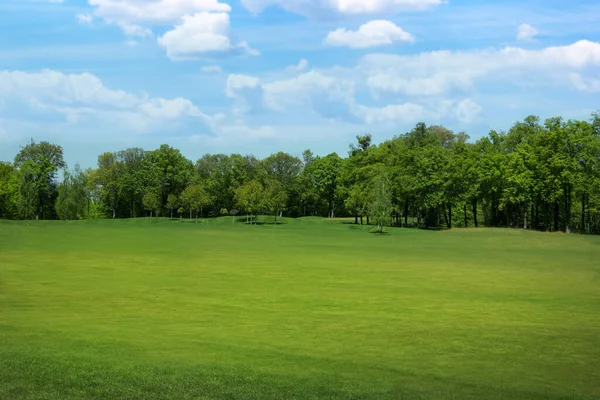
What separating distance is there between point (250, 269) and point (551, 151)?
216ft

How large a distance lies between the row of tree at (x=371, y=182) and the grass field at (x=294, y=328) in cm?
4703

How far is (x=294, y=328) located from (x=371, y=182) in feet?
282

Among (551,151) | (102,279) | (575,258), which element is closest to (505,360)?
(102,279)

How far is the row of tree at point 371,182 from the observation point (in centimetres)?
9162

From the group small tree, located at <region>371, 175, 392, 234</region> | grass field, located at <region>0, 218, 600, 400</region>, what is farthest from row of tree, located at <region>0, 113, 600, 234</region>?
grass field, located at <region>0, 218, 600, 400</region>

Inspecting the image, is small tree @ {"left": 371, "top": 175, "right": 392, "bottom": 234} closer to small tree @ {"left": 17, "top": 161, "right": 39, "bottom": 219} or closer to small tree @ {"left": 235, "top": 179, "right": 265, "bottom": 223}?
small tree @ {"left": 235, "top": 179, "right": 265, "bottom": 223}

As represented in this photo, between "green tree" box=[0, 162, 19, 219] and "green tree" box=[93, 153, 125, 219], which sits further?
"green tree" box=[93, 153, 125, 219]

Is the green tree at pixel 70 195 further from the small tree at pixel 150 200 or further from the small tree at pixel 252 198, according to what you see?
the small tree at pixel 252 198

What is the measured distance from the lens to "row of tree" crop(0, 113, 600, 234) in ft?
301

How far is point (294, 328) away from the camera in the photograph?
2080cm

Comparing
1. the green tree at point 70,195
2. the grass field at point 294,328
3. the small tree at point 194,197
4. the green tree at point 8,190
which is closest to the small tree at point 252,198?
the small tree at point 194,197

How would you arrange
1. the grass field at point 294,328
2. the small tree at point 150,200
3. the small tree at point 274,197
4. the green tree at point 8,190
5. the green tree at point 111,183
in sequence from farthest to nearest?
the green tree at point 111,183 → the small tree at point 150,200 → the small tree at point 274,197 → the green tree at point 8,190 → the grass field at point 294,328

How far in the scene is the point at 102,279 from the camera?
114 ft

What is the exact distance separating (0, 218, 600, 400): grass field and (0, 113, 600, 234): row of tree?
47029 millimetres
